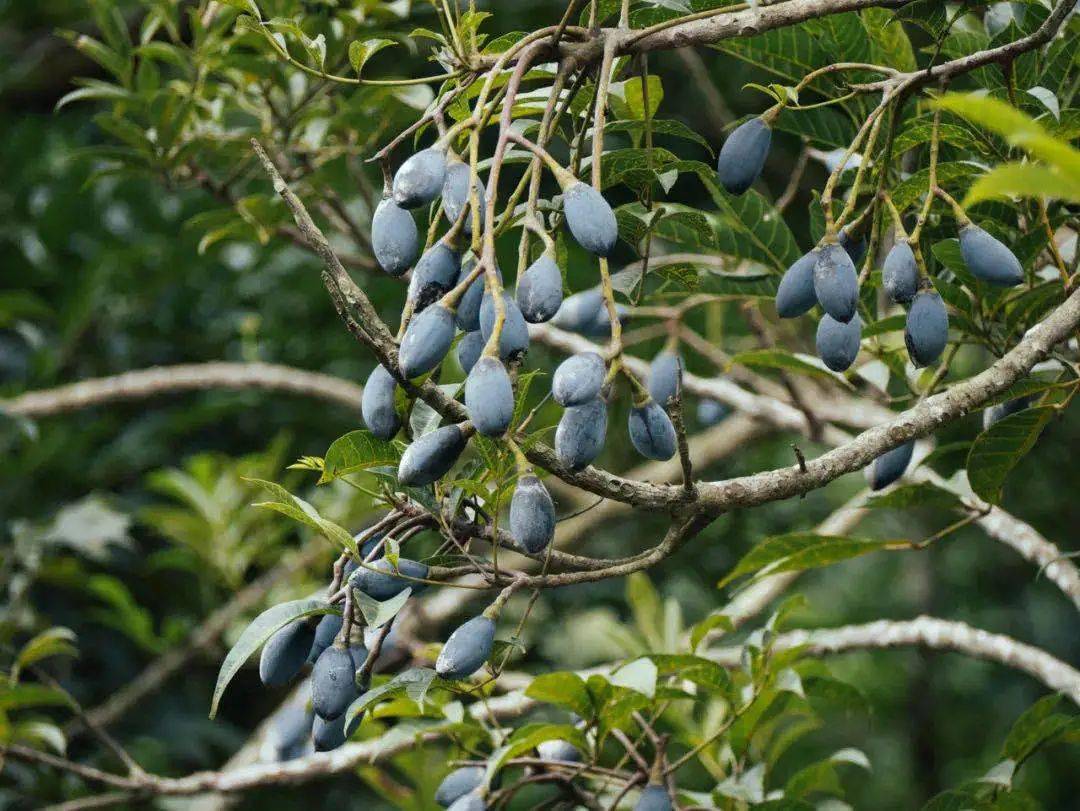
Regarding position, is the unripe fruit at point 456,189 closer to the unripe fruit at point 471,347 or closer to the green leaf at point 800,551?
the unripe fruit at point 471,347

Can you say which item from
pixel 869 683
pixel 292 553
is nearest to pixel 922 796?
pixel 869 683

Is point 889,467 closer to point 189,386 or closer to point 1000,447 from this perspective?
point 1000,447

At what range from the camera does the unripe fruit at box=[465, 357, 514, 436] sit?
0.75 m

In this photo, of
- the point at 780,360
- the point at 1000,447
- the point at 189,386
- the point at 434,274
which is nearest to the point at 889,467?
the point at 1000,447

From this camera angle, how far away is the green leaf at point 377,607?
34.6 inches

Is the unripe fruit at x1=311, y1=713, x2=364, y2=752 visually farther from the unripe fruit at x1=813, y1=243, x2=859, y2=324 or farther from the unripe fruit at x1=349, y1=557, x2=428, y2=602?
the unripe fruit at x1=813, y1=243, x2=859, y2=324

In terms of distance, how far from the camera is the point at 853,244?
1012 millimetres

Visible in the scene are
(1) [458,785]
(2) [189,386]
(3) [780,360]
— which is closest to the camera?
(1) [458,785]

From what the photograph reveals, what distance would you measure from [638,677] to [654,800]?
0.54 feet

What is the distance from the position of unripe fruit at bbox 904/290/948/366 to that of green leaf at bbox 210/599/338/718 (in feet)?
1.53

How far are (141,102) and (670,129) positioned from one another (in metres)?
1.07

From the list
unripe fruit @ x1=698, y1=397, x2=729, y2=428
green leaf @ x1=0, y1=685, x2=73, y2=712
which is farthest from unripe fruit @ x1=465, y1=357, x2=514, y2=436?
unripe fruit @ x1=698, y1=397, x2=729, y2=428

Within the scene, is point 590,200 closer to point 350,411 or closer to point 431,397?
point 431,397

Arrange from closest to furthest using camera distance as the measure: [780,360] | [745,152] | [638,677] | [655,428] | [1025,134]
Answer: [1025,134] → [655,428] → [745,152] → [638,677] → [780,360]
